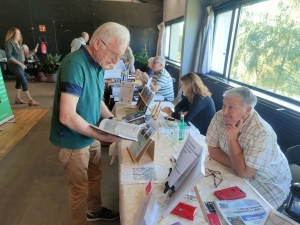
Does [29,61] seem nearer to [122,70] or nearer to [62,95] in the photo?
[122,70]

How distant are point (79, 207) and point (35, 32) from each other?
761 centimetres

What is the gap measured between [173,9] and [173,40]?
2.99 feet

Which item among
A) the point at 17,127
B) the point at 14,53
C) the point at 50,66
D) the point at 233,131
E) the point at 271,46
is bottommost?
the point at 17,127

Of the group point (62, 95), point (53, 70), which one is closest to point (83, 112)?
point (62, 95)

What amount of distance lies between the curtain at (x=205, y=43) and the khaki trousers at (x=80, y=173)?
3.31 metres

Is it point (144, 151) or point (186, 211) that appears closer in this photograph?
point (186, 211)

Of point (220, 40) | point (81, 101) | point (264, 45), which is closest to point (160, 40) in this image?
point (220, 40)

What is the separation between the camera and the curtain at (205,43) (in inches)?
159

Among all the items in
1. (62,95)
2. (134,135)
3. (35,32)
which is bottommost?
(134,135)

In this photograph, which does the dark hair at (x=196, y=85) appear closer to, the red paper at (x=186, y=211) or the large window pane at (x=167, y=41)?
the red paper at (x=186, y=211)

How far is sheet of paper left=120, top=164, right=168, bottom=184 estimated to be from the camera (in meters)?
1.12

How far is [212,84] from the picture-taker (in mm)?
3658

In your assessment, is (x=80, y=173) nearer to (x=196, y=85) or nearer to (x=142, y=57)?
(x=196, y=85)

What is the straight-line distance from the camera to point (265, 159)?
1141 mm
